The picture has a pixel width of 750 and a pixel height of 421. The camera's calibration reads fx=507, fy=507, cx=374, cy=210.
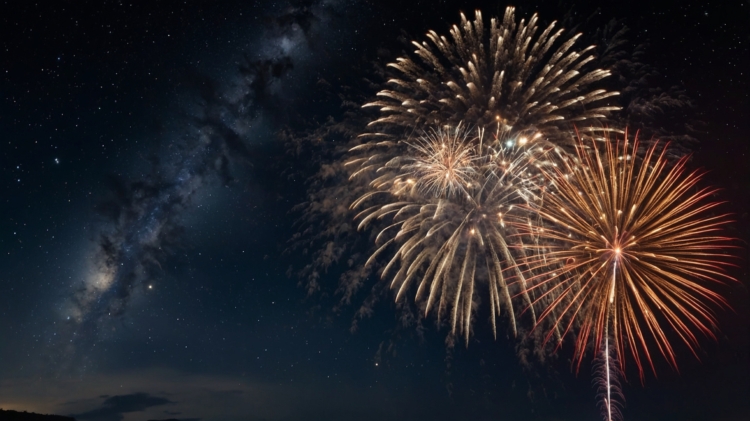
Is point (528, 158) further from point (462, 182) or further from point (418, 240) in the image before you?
point (418, 240)

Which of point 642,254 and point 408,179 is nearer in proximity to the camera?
point 642,254

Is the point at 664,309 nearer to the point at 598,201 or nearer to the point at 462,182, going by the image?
the point at 598,201

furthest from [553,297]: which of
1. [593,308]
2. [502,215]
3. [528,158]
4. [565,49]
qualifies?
[565,49]

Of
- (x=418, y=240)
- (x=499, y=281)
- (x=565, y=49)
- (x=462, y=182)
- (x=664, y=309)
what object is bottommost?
(x=664, y=309)

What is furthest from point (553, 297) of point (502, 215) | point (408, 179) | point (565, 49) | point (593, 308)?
point (565, 49)

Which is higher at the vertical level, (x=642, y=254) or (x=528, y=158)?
(x=528, y=158)

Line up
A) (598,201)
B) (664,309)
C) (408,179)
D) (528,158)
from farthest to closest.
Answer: (408,179) → (528,158) → (598,201) → (664,309)

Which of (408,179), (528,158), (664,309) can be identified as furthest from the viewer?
(408,179)

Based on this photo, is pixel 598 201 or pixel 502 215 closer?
pixel 598 201

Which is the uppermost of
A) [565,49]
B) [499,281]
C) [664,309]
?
[565,49]
